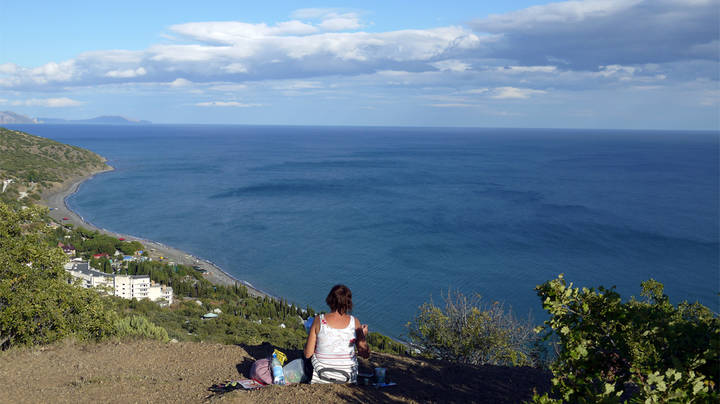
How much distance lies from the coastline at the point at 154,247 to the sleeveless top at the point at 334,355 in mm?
35497

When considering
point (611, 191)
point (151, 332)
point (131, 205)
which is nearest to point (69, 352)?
point (151, 332)

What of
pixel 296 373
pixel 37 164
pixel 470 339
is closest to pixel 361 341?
pixel 296 373

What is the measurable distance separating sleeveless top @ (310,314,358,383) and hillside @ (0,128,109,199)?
7855cm

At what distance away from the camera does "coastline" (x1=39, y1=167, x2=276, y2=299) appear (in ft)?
146

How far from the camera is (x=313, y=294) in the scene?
4166 cm

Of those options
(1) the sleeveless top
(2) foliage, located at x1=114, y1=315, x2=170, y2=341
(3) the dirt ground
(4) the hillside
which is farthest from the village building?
(1) the sleeveless top

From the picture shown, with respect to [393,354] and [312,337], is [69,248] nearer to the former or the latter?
[393,354]

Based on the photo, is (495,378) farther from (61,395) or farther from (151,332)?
(151,332)

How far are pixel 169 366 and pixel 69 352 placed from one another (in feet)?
8.55

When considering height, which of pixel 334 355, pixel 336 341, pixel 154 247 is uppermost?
pixel 336 341

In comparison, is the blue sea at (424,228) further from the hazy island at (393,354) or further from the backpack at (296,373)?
the backpack at (296,373)

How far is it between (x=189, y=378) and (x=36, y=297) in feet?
17.1

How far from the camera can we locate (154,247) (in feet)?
176

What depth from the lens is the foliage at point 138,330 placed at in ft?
37.9
